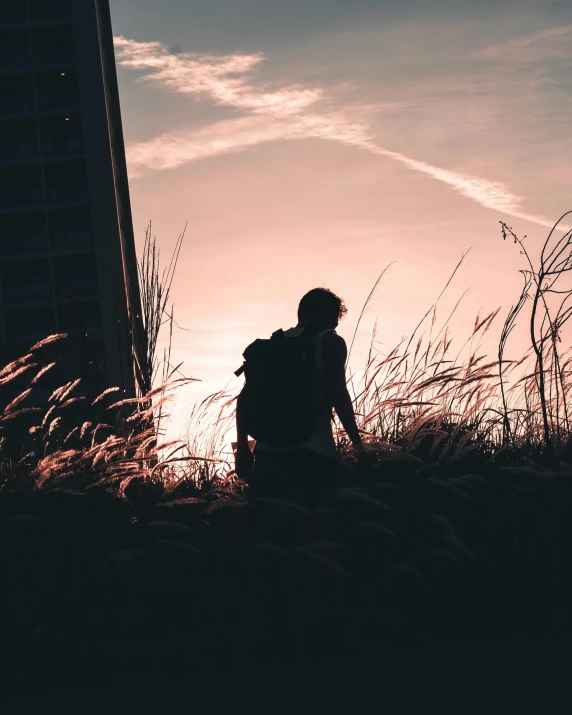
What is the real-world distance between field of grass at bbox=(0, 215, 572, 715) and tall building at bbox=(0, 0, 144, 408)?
36773mm

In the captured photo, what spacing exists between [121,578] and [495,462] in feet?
5.03

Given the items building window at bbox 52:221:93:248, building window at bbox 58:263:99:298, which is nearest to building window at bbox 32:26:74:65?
building window at bbox 52:221:93:248

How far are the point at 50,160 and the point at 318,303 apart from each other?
4023cm

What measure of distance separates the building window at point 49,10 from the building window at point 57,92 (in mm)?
2896

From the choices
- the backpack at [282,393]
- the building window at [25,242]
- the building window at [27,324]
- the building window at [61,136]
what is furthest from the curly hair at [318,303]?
the building window at [61,136]

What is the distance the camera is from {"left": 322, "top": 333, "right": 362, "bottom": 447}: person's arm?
281cm

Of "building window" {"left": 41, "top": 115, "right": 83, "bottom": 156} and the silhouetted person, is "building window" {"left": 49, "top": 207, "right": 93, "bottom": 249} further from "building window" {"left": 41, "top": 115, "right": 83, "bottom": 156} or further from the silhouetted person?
the silhouetted person

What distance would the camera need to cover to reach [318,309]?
9.71ft

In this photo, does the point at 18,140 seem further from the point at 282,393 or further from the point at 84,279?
the point at 282,393

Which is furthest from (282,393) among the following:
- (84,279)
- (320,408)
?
(84,279)

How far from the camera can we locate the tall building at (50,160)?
39781mm

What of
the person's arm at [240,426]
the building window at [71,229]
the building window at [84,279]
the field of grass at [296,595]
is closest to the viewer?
the field of grass at [296,595]

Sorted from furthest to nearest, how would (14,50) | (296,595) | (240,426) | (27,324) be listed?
(14,50), (27,324), (240,426), (296,595)

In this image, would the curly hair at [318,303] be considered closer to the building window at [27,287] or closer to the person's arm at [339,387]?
the person's arm at [339,387]
